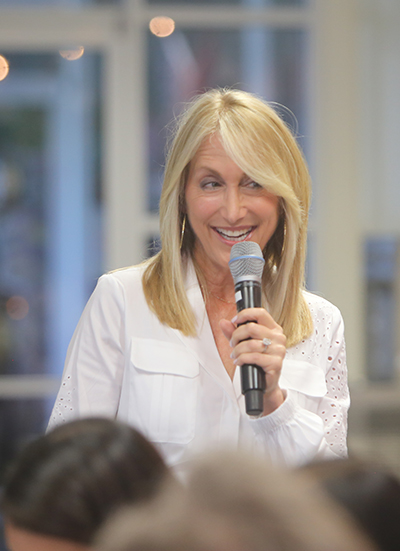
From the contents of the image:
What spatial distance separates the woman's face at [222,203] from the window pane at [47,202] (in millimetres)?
3061

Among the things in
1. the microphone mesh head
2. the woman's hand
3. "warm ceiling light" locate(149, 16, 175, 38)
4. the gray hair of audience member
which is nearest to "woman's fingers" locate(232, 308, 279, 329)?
the woman's hand

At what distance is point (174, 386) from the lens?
5.71 feet

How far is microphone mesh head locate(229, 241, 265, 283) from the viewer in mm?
1561

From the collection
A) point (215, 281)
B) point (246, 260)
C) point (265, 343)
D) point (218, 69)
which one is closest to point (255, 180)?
point (246, 260)

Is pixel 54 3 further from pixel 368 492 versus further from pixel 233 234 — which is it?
pixel 368 492

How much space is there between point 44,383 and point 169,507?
4.33 m

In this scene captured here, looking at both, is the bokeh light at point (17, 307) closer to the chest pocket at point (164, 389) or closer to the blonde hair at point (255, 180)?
the blonde hair at point (255, 180)

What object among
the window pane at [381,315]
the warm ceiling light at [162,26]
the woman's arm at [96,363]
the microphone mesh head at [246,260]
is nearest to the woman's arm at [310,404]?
the microphone mesh head at [246,260]

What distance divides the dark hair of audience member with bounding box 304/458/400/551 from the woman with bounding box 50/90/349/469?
0.86 metres

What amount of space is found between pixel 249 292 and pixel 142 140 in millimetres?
3433

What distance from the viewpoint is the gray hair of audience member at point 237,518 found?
487mm

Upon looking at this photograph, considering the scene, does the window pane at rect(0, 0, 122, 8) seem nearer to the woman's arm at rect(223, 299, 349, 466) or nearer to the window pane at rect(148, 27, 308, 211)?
the window pane at rect(148, 27, 308, 211)

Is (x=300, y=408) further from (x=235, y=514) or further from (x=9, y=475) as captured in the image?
(x=235, y=514)

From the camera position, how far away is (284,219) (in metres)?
1.92
